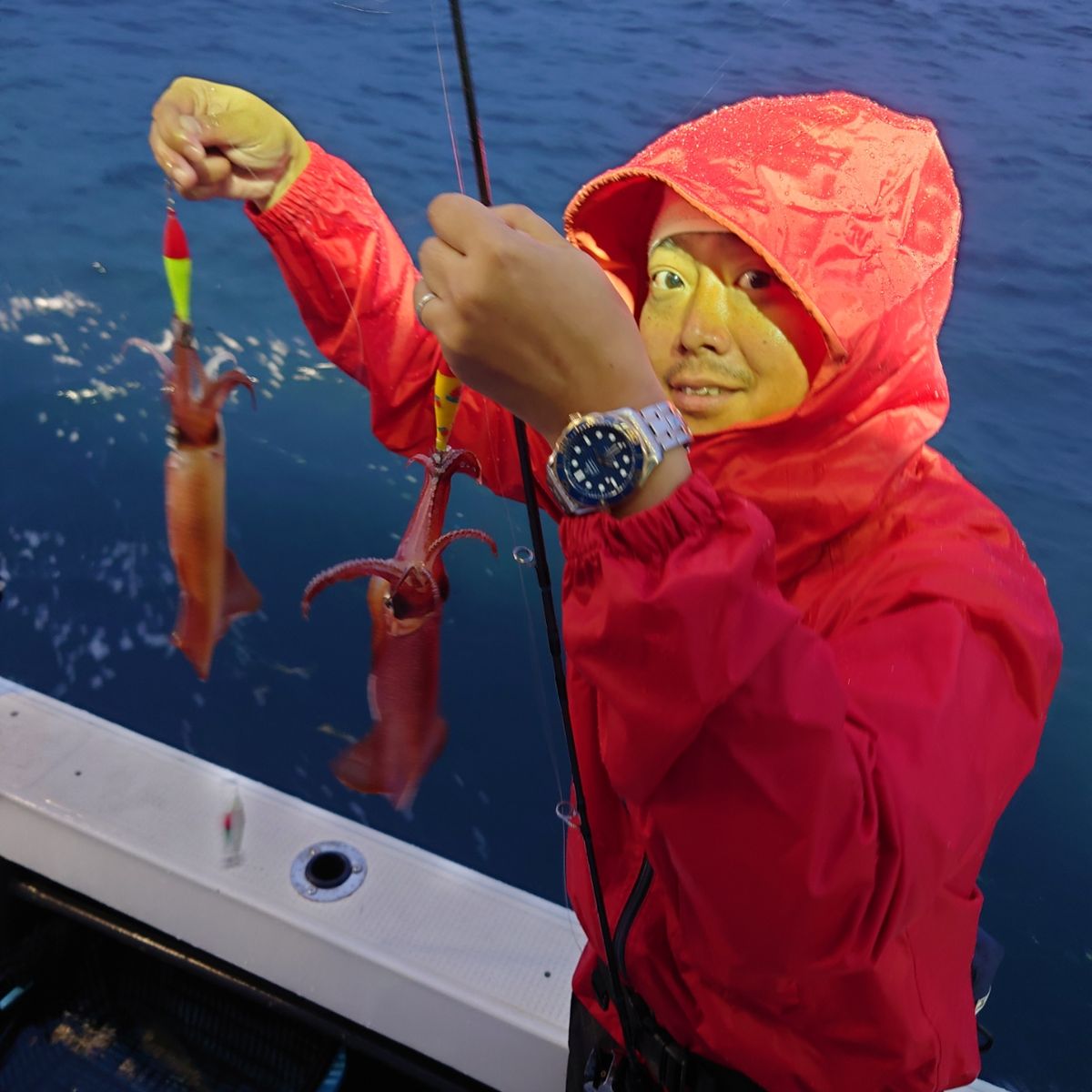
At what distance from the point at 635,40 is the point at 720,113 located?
32.5 inches

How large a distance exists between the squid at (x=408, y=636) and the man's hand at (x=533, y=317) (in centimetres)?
56

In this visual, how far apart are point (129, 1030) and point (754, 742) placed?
1.43 metres

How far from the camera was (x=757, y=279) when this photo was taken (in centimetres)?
87

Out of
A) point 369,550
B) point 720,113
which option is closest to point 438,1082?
point 369,550

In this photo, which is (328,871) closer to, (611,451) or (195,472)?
(195,472)

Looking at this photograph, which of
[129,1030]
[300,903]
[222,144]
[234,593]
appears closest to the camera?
[222,144]

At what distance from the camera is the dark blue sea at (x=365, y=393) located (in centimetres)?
167

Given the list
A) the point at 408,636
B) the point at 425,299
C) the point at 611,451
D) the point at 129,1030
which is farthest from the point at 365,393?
the point at 611,451

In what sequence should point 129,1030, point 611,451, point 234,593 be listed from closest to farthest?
point 611,451, point 234,593, point 129,1030

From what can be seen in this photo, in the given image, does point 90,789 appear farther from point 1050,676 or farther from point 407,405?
point 1050,676

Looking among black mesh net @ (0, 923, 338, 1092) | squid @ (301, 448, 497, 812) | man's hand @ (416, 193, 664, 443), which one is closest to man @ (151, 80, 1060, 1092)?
man's hand @ (416, 193, 664, 443)

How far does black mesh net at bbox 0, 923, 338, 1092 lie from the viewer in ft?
4.89

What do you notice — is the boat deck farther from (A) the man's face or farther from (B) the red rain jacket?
(A) the man's face

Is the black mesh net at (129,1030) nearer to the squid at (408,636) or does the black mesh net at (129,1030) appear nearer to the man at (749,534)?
the squid at (408,636)
